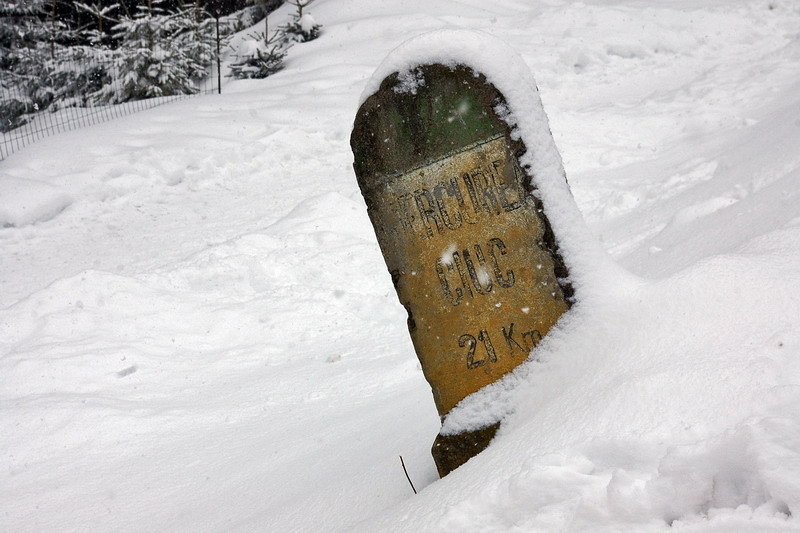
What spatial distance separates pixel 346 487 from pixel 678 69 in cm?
953

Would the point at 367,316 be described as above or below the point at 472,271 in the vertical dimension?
below

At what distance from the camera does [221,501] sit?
3113 mm

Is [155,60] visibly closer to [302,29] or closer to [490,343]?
[302,29]

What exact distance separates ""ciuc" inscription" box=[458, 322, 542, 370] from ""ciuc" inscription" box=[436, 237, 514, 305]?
15 cm

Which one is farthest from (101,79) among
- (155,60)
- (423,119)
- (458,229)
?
(458,229)

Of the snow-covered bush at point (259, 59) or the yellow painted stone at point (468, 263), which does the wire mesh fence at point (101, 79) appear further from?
the yellow painted stone at point (468, 263)

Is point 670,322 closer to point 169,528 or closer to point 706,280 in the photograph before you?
point 706,280

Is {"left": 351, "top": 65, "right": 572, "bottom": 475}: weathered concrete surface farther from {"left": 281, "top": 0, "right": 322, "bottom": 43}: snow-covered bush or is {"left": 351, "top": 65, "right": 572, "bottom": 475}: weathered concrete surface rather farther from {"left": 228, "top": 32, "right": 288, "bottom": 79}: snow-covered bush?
{"left": 281, "top": 0, "right": 322, "bottom": 43}: snow-covered bush

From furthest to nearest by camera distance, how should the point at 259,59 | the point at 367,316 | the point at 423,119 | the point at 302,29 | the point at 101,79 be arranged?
the point at 101,79 → the point at 302,29 → the point at 259,59 → the point at 367,316 → the point at 423,119

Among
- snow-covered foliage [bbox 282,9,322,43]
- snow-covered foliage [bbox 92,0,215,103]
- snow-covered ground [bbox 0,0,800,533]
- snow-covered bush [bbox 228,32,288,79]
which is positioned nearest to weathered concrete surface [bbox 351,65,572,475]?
snow-covered ground [bbox 0,0,800,533]

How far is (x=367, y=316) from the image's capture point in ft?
18.8

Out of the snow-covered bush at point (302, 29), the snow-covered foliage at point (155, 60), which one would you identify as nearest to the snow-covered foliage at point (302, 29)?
the snow-covered bush at point (302, 29)

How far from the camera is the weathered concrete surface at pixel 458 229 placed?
2.67 meters

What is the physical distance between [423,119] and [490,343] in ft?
2.95
